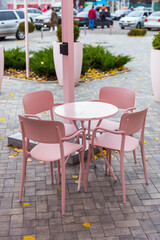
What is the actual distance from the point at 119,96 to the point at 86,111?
0.72 metres

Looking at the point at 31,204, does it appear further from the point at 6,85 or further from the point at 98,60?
the point at 98,60

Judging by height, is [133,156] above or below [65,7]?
below

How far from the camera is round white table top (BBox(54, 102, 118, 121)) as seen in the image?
4055 mm

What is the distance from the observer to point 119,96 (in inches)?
189

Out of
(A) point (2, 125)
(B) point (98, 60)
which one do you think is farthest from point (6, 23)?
(A) point (2, 125)

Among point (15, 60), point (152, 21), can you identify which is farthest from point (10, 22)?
point (152, 21)

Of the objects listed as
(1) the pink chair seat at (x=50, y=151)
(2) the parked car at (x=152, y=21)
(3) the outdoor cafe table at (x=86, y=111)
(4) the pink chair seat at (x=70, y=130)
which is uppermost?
(2) the parked car at (x=152, y=21)

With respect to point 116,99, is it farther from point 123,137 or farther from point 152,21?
point 152,21

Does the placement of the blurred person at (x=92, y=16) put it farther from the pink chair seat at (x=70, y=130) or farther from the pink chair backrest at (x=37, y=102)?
the pink chair seat at (x=70, y=130)

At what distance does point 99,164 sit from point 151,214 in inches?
51.3

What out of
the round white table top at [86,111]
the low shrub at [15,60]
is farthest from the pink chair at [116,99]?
the low shrub at [15,60]

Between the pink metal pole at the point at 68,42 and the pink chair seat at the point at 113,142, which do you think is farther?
the pink metal pole at the point at 68,42

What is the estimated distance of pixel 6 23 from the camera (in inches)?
739

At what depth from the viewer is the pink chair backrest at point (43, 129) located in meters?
3.46
